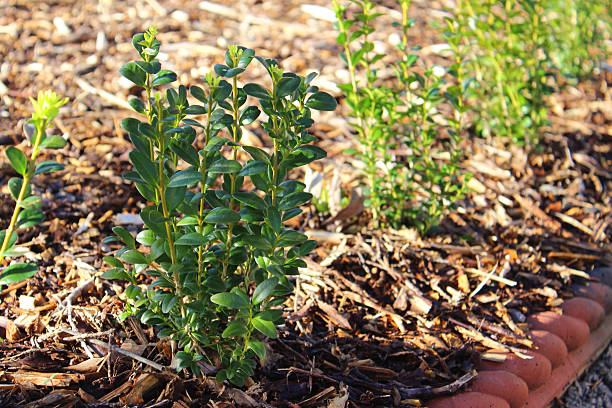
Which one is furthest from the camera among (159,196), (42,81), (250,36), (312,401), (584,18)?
(584,18)

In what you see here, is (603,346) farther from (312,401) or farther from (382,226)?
(312,401)

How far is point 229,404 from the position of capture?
1.56m

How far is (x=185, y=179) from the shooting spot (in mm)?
1291

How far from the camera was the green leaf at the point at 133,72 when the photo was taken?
4.34 ft

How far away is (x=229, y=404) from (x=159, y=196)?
0.59 m

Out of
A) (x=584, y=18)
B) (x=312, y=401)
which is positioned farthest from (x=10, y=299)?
(x=584, y=18)

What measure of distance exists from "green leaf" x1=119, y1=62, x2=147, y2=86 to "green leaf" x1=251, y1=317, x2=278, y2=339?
633 millimetres

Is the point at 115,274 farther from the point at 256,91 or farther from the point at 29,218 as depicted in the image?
the point at 256,91

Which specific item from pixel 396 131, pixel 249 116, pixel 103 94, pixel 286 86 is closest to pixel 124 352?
pixel 249 116

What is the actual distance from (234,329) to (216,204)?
1.04ft

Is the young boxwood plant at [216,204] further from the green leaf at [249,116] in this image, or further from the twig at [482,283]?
the twig at [482,283]

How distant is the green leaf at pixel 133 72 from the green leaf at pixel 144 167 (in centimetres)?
18

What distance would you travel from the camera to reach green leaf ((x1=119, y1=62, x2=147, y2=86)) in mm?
1323

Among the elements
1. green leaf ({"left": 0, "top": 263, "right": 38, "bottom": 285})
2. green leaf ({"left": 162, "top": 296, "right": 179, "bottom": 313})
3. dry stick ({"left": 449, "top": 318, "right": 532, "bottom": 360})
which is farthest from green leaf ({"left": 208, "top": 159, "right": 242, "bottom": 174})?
dry stick ({"left": 449, "top": 318, "right": 532, "bottom": 360})
